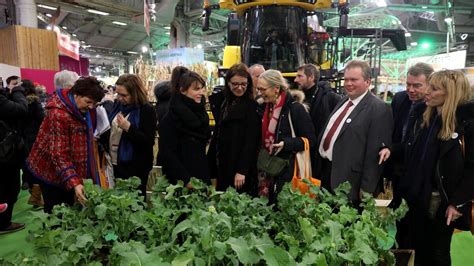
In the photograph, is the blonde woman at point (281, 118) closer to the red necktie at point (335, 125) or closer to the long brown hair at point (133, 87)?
the red necktie at point (335, 125)

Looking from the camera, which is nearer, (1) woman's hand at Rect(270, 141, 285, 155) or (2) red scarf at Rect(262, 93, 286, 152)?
(1) woman's hand at Rect(270, 141, 285, 155)

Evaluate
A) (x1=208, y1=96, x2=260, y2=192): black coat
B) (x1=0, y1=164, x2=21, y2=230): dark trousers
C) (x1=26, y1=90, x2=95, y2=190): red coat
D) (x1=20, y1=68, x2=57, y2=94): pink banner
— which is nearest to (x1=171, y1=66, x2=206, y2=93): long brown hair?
(x1=208, y1=96, x2=260, y2=192): black coat

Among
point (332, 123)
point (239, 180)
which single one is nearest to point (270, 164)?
point (239, 180)

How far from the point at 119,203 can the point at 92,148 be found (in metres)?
1.07

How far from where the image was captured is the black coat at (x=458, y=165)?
1.88 m

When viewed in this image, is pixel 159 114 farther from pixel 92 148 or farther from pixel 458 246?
pixel 458 246

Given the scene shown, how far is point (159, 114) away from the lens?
3.23 meters

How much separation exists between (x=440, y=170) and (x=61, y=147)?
2.17 m

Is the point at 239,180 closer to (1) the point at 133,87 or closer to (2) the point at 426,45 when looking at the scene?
(1) the point at 133,87

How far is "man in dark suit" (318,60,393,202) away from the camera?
221cm

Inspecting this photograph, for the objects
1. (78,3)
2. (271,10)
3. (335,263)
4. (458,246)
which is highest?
(78,3)

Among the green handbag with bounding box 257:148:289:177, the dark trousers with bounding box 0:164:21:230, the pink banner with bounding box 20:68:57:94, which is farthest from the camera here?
→ the pink banner with bounding box 20:68:57:94

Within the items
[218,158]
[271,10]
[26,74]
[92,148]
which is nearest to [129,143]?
[92,148]

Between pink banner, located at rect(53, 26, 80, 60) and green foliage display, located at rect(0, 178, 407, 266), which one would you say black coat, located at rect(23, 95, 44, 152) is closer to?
green foliage display, located at rect(0, 178, 407, 266)
